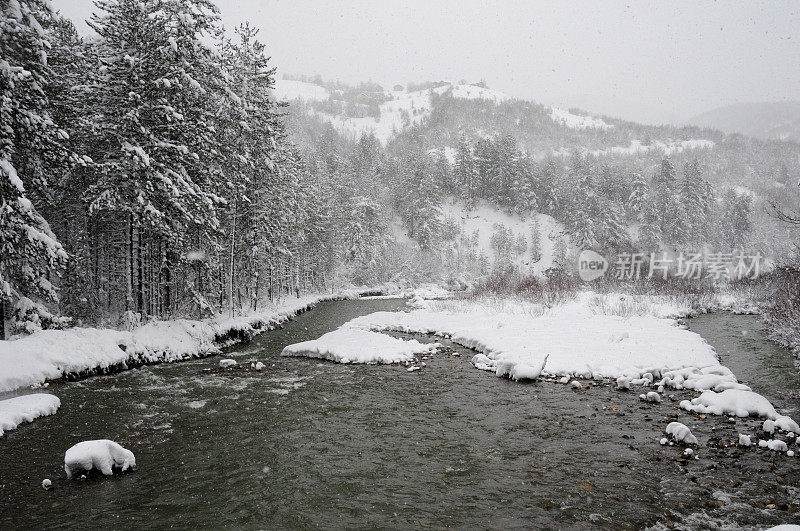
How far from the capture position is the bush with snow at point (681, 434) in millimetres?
8797

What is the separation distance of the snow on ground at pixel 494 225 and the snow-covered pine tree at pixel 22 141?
7249 cm

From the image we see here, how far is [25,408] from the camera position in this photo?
34.1 ft

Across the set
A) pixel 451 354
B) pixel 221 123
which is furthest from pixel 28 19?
pixel 451 354

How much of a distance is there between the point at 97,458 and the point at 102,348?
969 centimetres

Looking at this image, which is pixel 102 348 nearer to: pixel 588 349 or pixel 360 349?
pixel 360 349

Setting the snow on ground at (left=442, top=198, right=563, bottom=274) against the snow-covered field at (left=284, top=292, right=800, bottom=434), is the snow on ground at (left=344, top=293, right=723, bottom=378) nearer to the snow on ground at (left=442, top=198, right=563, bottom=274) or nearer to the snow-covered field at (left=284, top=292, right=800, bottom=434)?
the snow-covered field at (left=284, top=292, right=800, bottom=434)

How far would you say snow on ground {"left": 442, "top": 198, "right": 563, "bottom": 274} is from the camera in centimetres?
8181

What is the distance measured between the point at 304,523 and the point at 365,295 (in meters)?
52.9

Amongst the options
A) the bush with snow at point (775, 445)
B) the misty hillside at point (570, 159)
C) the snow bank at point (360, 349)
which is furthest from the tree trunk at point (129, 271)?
the misty hillside at point (570, 159)

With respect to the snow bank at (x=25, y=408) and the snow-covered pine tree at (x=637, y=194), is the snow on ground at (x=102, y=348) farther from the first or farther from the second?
the snow-covered pine tree at (x=637, y=194)

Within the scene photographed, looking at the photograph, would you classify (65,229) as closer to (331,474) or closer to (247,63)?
(247,63)

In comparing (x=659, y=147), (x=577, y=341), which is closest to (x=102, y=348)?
(x=577, y=341)

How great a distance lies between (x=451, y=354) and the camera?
18.7 metres

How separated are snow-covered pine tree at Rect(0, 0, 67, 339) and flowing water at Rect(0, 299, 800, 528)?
4.85 meters
